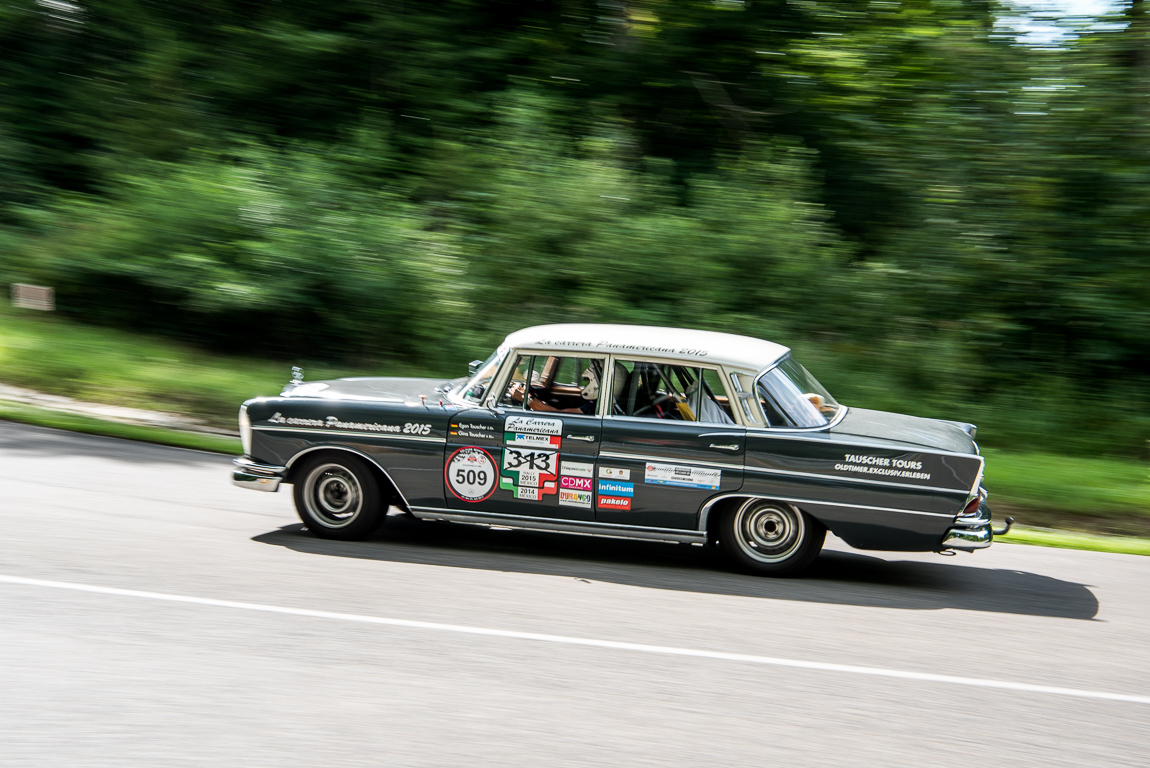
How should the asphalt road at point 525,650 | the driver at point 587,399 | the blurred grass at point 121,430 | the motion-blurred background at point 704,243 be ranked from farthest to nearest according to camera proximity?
the motion-blurred background at point 704,243 → the blurred grass at point 121,430 → the driver at point 587,399 → the asphalt road at point 525,650

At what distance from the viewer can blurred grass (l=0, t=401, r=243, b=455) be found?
9.66 m

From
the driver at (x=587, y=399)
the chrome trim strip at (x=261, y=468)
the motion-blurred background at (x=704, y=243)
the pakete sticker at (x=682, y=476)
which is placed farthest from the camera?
the motion-blurred background at (x=704, y=243)

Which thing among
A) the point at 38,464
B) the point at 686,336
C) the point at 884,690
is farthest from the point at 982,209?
→ the point at 38,464

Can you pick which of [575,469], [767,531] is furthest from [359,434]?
[767,531]

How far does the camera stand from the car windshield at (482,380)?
21.9 ft

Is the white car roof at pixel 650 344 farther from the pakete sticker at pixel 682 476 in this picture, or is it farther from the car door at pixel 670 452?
the pakete sticker at pixel 682 476

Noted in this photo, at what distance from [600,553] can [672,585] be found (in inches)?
31.0

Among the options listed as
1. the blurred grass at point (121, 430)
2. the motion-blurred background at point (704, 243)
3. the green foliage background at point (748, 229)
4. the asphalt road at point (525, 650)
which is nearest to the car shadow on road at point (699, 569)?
the asphalt road at point (525, 650)

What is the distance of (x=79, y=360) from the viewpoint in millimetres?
11852

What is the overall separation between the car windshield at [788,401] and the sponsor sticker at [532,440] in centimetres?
140

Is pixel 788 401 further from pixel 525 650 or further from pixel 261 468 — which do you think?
pixel 261 468

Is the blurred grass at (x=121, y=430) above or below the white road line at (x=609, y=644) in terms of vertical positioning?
above

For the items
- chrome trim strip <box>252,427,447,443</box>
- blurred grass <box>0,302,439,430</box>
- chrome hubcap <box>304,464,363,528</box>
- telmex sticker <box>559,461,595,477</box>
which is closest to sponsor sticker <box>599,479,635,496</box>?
telmex sticker <box>559,461,595,477</box>

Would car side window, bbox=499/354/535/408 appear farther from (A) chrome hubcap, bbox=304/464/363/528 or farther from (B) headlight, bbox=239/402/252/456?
(B) headlight, bbox=239/402/252/456
